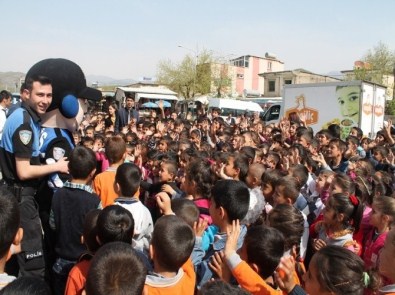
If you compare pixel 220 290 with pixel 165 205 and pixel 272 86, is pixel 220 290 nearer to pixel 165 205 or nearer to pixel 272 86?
pixel 165 205

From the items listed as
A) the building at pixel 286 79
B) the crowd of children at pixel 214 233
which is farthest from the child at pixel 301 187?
the building at pixel 286 79

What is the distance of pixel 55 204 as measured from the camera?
291 centimetres

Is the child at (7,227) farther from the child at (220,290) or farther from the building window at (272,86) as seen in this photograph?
the building window at (272,86)

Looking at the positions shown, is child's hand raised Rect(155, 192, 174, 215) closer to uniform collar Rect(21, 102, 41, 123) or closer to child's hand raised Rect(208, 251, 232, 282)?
child's hand raised Rect(208, 251, 232, 282)

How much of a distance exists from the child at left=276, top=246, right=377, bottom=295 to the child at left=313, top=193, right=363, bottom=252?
3.76ft

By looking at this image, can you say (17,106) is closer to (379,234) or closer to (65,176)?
(65,176)

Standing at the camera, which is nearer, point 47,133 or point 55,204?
point 55,204

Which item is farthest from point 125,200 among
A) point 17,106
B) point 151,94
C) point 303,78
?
point 303,78

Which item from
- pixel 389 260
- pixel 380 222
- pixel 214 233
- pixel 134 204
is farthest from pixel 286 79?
pixel 389 260

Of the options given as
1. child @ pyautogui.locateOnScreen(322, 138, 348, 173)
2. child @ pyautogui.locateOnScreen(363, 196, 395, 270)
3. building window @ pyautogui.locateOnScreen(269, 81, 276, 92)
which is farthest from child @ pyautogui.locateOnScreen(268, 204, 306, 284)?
building window @ pyautogui.locateOnScreen(269, 81, 276, 92)

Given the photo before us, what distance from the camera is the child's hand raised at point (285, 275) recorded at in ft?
6.97

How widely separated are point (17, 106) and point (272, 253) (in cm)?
230

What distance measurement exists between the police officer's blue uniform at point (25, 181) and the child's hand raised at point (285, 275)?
65.0 inches

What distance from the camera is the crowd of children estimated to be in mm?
1906
